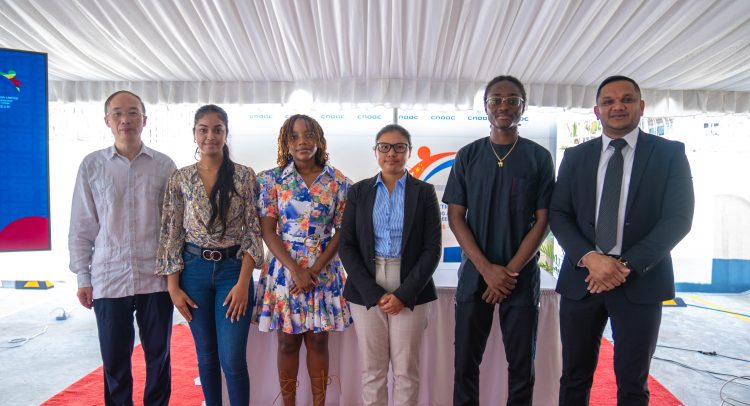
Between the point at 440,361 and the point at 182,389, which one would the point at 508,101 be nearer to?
the point at 440,361

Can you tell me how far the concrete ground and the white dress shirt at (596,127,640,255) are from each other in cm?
209

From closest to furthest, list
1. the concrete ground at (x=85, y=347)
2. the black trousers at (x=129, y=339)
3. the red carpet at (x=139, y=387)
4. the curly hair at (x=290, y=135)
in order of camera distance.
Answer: the black trousers at (x=129, y=339) < the curly hair at (x=290, y=135) < the red carpet at (x=139, y=387) < the concrete ground at (x=85, y=347)

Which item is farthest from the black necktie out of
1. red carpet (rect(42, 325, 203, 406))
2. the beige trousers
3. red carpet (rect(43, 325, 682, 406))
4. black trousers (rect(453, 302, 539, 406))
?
red carpet (rect(42, 325, 203, 406))

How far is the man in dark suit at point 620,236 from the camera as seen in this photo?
5.10 ft

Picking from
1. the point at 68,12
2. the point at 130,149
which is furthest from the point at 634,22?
the point at 68,12

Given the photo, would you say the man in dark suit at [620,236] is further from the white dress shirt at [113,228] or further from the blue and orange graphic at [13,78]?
the blue and orange graphic at [13,78]

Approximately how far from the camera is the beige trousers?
6.07 ft

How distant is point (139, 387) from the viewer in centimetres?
287

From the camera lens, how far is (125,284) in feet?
6.10

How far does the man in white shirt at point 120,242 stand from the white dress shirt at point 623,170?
1.94 m

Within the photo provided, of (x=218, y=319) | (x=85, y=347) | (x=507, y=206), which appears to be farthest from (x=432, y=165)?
(x=85, y=347)

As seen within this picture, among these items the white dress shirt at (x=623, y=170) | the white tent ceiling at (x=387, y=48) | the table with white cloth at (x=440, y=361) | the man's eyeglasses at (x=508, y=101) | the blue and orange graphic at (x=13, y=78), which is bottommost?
the table with white cloth at (x=440, y=361)

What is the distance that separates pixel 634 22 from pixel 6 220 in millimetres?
4130

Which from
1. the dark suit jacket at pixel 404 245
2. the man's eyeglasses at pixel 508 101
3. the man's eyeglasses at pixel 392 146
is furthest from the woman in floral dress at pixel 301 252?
the man's eyeglasses at pixel 508 101
